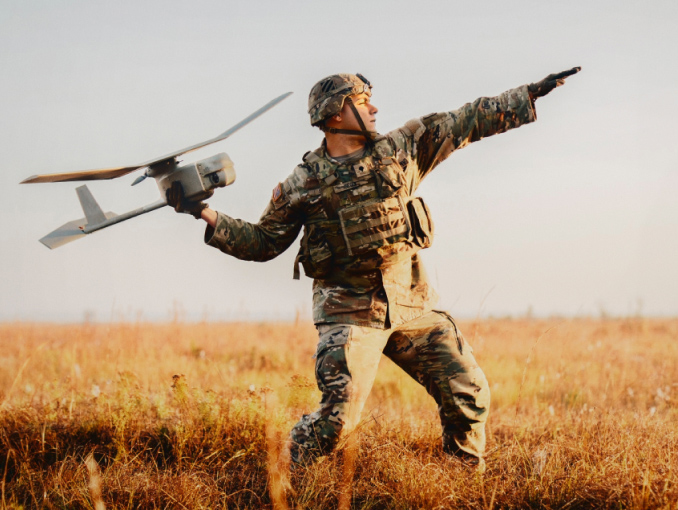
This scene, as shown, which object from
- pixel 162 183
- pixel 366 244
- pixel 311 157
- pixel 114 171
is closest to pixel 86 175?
pixel 114 171

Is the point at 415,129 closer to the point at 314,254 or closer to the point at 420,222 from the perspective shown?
the point at 420,222

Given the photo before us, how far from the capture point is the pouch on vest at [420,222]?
369 centimetres

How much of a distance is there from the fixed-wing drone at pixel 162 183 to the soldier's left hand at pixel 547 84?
1941 mm

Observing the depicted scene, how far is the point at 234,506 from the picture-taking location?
10.8ft

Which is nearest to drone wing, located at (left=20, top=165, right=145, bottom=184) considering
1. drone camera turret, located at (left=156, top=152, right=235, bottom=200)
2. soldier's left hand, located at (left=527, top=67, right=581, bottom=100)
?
drone camera turret, located at (left=156, top=152, right=235, bottom=200)

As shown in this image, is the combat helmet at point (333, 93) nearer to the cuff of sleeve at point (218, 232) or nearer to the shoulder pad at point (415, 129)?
the shoulder pad at point (415, 129)

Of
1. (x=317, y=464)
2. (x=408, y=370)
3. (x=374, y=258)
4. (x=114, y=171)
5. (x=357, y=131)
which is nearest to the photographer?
(x=317, y=464)

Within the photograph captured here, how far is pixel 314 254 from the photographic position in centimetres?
367

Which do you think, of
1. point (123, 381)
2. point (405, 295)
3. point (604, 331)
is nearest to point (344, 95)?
point (405, 295)

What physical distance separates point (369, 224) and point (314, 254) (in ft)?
1.28

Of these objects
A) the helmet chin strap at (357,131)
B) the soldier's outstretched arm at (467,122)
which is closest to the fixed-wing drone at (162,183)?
the helmet chin strap at (357,131)

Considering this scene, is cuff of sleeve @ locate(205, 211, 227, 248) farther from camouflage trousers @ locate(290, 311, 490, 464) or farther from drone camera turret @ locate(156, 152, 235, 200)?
camouflage trousers @ locate(290, 311, 490, 464)

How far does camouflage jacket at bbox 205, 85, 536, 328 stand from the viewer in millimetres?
3598

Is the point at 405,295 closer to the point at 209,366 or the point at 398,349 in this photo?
the point at 398,349
